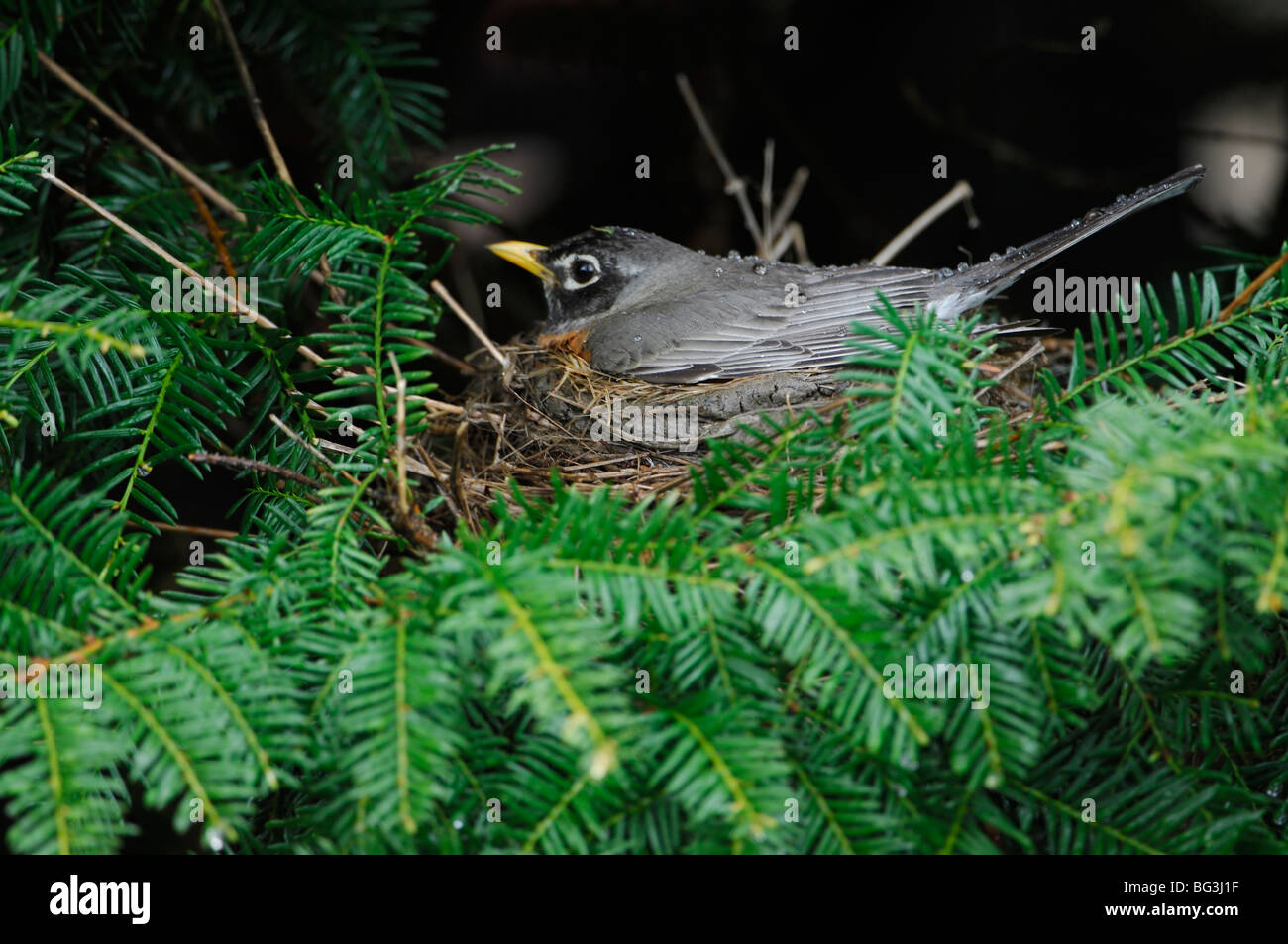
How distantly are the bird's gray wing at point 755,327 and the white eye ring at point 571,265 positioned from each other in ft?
1.25

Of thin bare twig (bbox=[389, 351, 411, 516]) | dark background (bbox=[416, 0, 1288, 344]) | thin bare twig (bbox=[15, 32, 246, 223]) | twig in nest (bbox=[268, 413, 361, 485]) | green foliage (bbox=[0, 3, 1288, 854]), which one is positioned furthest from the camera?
dark background (bbox=[416, 0, 1288, 344])

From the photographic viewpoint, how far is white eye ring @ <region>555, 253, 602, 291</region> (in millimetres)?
3338

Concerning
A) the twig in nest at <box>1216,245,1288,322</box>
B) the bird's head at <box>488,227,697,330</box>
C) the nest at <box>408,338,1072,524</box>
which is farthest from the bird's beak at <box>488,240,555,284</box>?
the twig in nest at <box>1216,245,1288,322</box>

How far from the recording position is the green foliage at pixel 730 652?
1.17 metres

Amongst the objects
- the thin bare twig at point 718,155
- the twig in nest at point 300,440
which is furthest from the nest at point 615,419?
the thin bare twig at point 718,155

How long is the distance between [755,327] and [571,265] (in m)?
0.78

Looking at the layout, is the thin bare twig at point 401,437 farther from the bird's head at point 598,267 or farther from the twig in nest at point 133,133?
the bird's head at point 598,267

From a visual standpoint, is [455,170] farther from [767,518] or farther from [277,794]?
[277,794]

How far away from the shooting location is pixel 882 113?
3.79 meters

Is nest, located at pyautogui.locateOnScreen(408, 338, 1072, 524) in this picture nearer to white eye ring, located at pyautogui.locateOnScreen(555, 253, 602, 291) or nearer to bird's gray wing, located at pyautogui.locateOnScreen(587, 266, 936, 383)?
bird's gray wing, located at pyautogui.locateOnScreen(587, 266, 936, 383)

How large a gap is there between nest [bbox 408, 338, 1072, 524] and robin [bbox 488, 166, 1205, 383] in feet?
0.27

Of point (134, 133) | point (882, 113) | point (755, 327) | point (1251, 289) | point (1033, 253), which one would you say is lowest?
point (1251, 289)

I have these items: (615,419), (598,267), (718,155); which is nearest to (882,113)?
(718,155)

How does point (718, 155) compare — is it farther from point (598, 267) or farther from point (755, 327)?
point (755, 327)
